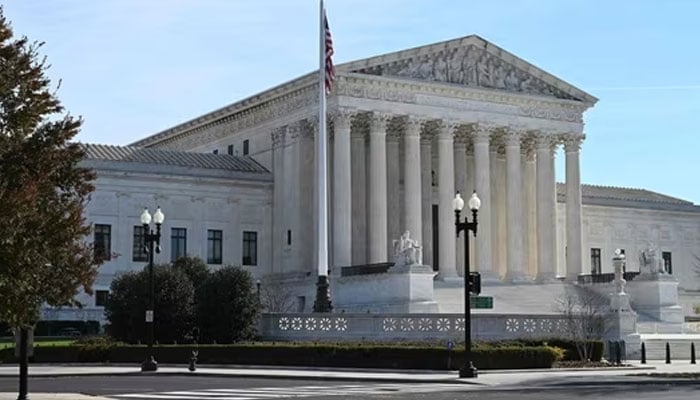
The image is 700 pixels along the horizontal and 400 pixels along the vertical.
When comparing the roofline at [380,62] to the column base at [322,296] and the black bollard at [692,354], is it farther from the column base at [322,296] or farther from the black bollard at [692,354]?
the black bollard at [692,354]

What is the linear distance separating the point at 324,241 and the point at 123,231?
29561 mm

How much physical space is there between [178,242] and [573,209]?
99.2ft

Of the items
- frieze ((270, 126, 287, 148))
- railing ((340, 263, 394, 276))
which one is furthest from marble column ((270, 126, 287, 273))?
railing ((340, 263, 394, 276))

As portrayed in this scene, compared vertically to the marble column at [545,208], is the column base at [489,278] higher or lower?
lower

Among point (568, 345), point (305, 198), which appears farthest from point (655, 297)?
point (568, 345)

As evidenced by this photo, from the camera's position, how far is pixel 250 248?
87.2m

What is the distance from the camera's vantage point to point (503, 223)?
9038cm

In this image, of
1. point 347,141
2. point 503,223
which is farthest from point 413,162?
point 503,223

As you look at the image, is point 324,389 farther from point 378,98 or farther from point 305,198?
point 305,198

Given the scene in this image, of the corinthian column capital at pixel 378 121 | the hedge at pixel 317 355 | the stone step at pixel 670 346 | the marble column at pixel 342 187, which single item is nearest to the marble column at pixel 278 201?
the marble column at pixel 342 187

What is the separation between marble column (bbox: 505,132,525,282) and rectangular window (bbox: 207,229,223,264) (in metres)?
21.7

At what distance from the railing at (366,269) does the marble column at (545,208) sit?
1766 centimetres

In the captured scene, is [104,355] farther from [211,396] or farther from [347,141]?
[347,141]

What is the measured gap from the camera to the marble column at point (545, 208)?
284 ft
